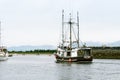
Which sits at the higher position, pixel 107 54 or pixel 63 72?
pixel 107 54

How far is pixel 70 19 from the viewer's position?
11406cm

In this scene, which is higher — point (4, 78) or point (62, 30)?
point (62, 30)

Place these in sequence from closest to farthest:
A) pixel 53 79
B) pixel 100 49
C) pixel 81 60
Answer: pixel 53 79
pixel 81 60
pixel 100 49

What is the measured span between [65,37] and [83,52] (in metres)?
7.50

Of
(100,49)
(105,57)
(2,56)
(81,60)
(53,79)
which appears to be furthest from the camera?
(100,49)

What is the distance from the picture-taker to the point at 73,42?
378 ft

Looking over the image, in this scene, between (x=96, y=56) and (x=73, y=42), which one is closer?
(x=73, y=42)

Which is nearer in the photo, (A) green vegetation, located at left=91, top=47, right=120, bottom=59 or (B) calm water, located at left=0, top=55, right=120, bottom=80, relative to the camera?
(B) calm water, located at left=0, top=55, right=120, bottom=80

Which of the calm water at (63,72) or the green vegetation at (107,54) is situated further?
the green vegetation at (107,54)

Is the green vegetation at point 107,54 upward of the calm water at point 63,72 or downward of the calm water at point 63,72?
upward

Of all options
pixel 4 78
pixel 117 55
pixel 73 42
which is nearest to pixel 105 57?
pixel 117 55

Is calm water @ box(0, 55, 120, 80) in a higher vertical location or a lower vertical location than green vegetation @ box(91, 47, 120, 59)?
lower

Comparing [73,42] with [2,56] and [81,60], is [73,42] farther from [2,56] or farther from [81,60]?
[2,56]

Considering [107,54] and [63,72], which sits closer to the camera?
[63,72]
